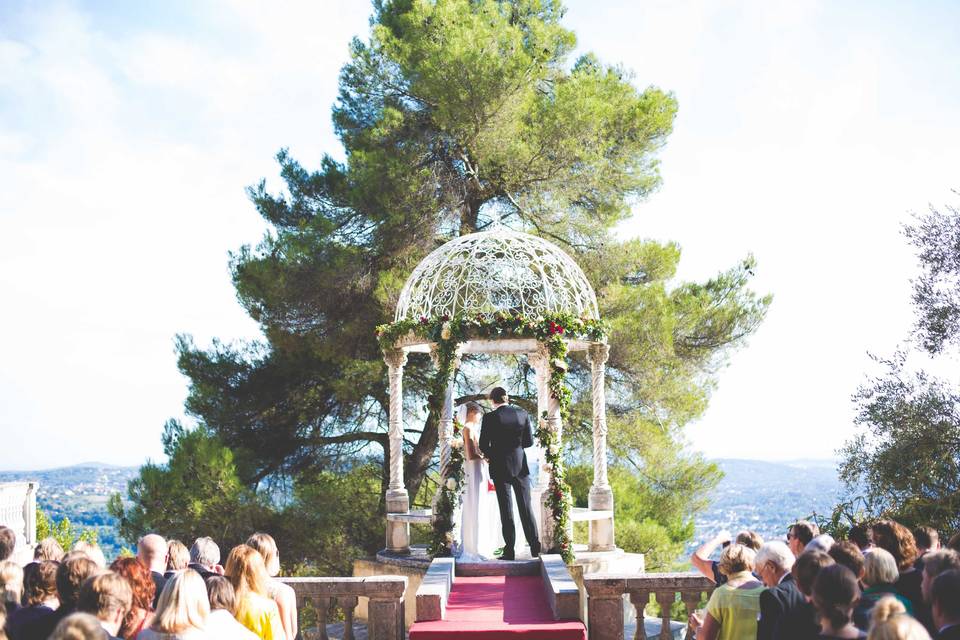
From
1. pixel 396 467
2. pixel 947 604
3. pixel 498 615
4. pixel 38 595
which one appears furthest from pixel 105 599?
pixel 396 467

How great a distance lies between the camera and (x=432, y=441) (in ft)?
64.3

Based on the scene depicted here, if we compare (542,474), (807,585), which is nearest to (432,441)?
(542,474)

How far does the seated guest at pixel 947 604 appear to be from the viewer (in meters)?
4.16

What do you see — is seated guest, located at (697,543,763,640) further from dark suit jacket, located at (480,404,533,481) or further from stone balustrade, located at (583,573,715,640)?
dark suit jacket, located at (480,404,533,481)

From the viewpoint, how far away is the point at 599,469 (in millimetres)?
13531

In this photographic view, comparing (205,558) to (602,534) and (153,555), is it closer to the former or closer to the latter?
(153,555)

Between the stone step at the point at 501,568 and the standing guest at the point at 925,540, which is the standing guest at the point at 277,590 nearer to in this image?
the standing guest at the point at 925,540

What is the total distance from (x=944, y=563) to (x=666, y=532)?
46.7ft

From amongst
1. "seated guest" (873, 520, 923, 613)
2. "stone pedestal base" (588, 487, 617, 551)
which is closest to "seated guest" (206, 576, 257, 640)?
"seated guest" (873, 520, 923, 613)

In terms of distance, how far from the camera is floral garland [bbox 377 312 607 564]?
38.8ft

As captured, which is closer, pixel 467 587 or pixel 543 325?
pixel 467 587

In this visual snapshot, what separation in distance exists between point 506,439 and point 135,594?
609cm

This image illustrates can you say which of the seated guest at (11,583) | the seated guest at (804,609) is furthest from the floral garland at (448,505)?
the seated guest at (804,609)

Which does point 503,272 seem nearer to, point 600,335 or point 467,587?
point 600,335
